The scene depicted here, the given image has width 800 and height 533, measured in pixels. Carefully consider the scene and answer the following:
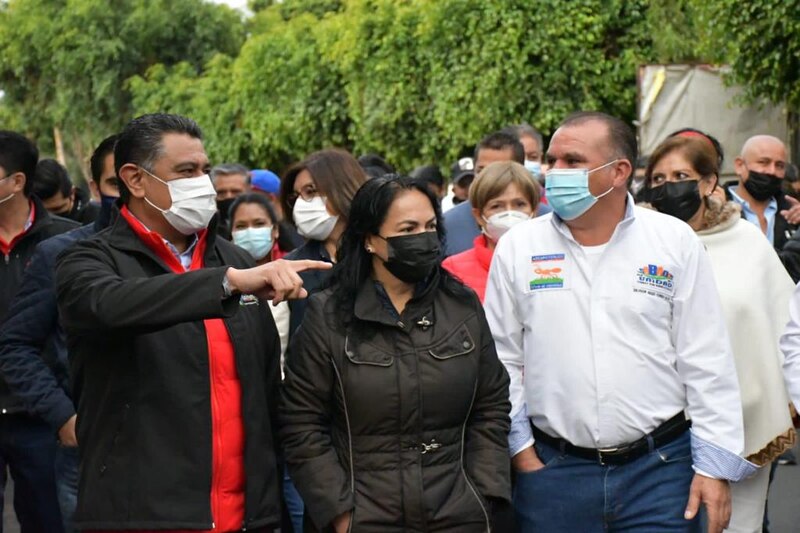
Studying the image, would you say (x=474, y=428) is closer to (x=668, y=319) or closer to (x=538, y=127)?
(x=668, y=319)

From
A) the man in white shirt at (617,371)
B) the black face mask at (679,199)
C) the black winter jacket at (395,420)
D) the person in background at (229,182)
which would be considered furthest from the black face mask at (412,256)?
the person in background at (229,182)

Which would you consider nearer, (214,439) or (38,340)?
(214,439)

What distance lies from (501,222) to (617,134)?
152 cm

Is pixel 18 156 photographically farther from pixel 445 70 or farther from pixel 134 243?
pixel 445 70

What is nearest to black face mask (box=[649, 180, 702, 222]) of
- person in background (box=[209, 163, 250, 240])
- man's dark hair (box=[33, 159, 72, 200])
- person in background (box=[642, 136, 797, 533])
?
person in background (box=[642, 136, 797, 533])

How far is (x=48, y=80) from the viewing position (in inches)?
1650

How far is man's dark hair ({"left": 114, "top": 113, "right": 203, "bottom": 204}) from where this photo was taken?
440 cm

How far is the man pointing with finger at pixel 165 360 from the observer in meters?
3.94

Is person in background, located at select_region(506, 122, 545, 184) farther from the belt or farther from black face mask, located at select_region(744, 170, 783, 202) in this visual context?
the belt

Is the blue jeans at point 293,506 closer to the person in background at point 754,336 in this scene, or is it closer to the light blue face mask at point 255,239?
the light blue face mask at point 255,239

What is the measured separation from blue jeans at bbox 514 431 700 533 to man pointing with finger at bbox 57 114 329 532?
100 centimetres

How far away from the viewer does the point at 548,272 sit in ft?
15.3

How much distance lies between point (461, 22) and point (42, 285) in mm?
15329

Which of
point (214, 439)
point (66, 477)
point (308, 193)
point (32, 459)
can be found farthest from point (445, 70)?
point (214, 439)
